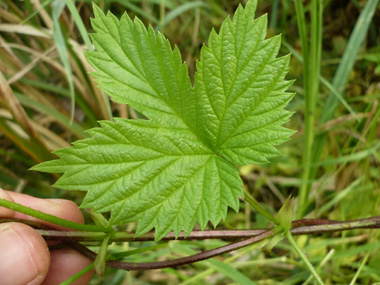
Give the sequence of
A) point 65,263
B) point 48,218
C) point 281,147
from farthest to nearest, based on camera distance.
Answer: point 281,147 → point 65,263 → point 48,218

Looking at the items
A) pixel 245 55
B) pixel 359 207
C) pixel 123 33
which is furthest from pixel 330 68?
pixel 123 33

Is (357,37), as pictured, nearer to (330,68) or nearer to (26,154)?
(330,68)

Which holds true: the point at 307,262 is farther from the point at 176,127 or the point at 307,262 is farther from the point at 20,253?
the point at 20,253

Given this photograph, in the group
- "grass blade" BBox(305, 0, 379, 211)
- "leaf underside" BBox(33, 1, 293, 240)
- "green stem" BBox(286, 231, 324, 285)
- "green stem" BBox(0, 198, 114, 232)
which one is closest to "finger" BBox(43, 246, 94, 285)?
"green stem" BBox(0, 198, 114, 232)

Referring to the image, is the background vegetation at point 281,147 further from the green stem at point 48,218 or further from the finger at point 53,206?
the green stem at point 48,218

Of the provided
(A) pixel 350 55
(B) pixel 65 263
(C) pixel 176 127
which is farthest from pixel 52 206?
(A) pixel 350 55

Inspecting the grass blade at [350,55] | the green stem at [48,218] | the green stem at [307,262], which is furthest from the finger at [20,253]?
the grass blade at [350,55]
